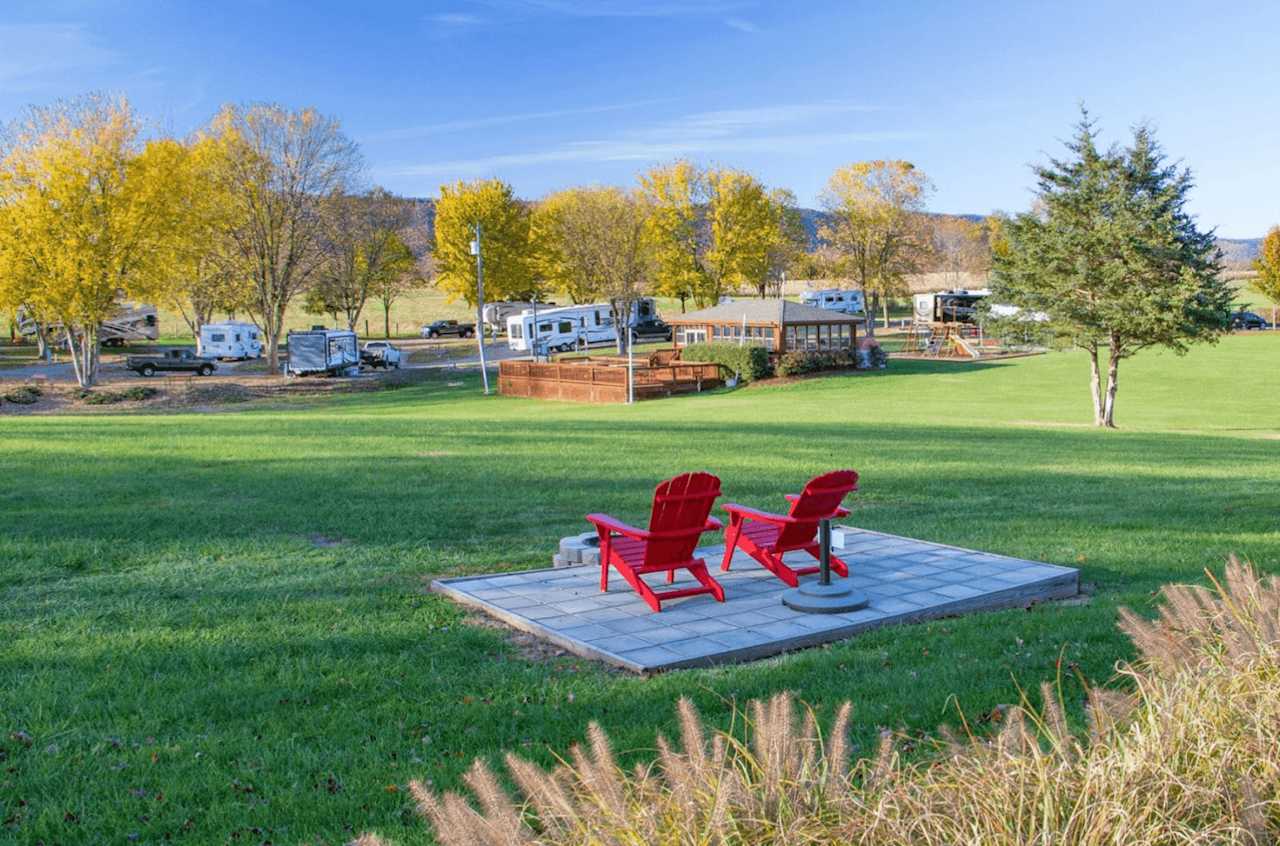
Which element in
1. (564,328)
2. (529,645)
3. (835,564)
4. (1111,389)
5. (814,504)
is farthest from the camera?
(564,328)

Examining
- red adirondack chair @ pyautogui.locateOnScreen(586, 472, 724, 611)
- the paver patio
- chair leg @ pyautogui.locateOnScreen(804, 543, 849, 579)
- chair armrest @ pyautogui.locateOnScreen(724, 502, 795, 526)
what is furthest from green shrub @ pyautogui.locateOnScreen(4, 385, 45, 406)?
chair leg @ pyautogui.locateOnScreen(804, 543, 849, 579)

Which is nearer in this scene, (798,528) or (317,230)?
(798,528)

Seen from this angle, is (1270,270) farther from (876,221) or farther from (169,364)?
(169,364)

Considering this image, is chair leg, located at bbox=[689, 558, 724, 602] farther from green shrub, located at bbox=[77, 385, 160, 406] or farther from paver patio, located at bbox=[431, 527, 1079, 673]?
green shrub, located at bbox=[77, 385, 160, 406]

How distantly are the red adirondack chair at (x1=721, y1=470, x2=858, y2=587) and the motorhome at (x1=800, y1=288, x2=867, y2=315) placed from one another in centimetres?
6059

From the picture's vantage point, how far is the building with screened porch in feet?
135

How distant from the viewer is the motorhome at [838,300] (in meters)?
68.5

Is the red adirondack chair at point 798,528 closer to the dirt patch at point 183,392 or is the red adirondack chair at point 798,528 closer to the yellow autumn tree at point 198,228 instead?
the dirt patch at point 183,392

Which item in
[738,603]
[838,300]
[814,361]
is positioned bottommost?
[738,603]

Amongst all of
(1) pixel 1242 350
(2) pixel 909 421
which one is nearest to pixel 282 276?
(2) pixel 909 421

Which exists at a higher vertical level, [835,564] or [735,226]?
[735,226]

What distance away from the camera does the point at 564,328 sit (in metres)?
56.5

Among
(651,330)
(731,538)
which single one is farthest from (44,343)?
(731,538)

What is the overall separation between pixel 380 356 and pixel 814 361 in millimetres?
21169
